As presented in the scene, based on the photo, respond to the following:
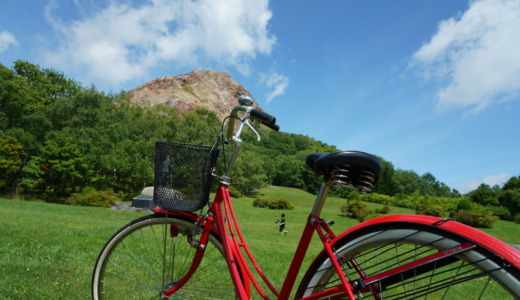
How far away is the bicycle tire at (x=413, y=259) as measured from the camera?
1255 mm

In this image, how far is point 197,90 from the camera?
167 metres

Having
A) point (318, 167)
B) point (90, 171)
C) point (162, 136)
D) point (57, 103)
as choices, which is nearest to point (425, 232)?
point (318, 167)

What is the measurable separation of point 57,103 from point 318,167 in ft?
146

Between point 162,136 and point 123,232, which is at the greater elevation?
point 162,136

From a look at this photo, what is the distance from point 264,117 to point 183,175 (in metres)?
0.68

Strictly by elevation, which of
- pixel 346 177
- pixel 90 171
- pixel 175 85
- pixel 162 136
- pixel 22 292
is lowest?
pixel 22 292

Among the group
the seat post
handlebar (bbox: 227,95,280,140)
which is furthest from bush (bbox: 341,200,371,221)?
the seat post

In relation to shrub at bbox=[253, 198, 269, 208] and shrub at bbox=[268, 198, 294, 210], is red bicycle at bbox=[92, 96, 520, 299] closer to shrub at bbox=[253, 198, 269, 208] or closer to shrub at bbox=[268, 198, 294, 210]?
shrub at bbox=[268, 198, 294, 210]

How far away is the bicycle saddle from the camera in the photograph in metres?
1.64

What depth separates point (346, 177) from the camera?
168 centimetres

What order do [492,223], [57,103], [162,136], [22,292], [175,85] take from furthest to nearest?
[175,85]
[162,136]
[57,103]
[492,223]
[22,292]

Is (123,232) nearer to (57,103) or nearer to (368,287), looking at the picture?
(368,287)

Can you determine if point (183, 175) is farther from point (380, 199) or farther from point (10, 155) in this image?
point (380, 199)

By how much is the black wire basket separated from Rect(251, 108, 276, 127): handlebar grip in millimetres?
375
